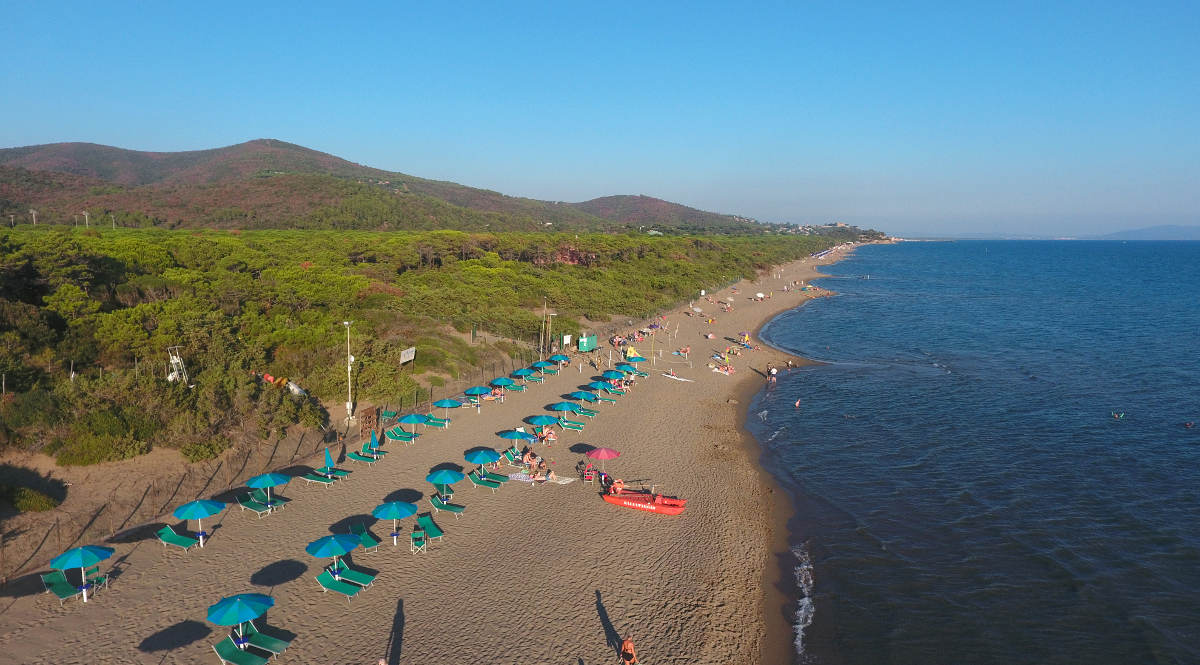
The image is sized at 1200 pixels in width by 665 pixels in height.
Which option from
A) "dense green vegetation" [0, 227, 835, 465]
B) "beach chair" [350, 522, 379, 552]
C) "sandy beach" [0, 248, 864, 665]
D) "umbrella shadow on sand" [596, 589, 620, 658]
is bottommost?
"umbrella shadow on sand" [596, 589, 620, 658]

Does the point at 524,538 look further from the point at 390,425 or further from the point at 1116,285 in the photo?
the point at 1116,285

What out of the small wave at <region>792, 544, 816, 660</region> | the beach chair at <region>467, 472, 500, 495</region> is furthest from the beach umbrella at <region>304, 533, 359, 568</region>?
the small wave at <region>792, 544, 816, 660</region>

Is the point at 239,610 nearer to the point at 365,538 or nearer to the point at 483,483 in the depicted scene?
the point at 365,538

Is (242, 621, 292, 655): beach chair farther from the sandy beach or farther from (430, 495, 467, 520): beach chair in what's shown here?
(430, 495, 467, 520): beach chair

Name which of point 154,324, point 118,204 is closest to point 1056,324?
point 154,324

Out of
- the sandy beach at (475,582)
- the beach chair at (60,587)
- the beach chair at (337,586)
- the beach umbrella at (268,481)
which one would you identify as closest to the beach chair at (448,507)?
the sandy beach at (475,582)

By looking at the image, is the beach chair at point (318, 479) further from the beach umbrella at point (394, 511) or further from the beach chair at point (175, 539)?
the beach umbrella at point (394, 511)
